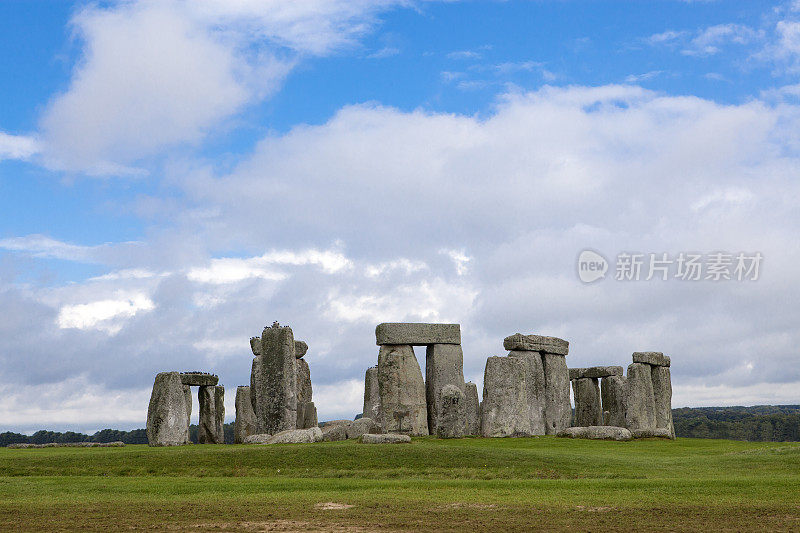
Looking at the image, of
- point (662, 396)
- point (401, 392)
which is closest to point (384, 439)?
point (401, 392)

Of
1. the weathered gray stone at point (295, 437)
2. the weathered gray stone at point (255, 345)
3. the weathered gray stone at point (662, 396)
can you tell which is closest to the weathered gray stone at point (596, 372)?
the weathered gray stone at point (662, 396)

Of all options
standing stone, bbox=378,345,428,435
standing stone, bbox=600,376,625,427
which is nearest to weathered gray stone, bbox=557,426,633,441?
standing stone, bbox=378,345,428,435

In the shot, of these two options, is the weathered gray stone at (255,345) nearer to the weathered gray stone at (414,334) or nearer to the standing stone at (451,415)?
the weathered gray stone at (414,334)

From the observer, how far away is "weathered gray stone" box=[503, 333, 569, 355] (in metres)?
31.5

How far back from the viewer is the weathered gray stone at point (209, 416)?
3291 cm

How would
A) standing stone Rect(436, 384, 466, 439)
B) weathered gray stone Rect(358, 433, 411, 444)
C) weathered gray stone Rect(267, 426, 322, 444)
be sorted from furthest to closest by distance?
standing stone Rect(436, 384, 466, 439) → weathered gray stone Rect(267, 426, 322, 444) → weathered gray stone Rect(358, 433, 411, 444)

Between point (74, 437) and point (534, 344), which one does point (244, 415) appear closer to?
point (534, 344)

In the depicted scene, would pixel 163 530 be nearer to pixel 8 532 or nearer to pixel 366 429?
pixel 8 532

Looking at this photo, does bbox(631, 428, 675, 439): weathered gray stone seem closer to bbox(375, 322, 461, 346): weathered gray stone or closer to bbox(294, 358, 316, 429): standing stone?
bbox(375, 322, 461, 346): weathered gray stone

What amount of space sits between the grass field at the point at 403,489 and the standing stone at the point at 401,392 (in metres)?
4.23

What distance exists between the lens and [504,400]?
28453 mm

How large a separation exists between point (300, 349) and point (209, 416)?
436cm

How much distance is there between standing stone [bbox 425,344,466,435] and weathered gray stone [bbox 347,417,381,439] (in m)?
1.99

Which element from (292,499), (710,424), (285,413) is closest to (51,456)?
(285,413)
